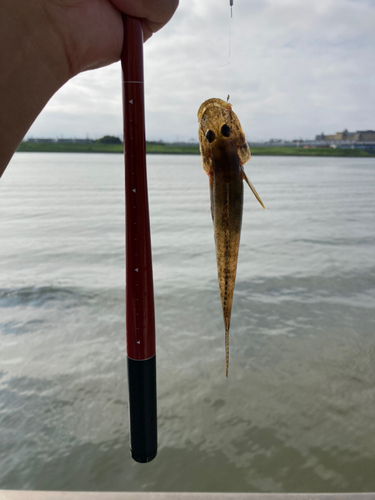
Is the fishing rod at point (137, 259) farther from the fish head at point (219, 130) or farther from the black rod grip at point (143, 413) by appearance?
the fish head at point (219, 130)

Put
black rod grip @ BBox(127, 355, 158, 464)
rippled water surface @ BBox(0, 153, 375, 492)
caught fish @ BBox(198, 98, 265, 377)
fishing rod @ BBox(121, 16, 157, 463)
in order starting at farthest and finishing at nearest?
rippled water surface @ BBox(0, 153, 375, 492) → black rod grip @ BBox(127, 355, 158, 464) → fishing rod @ BBox(121, 16, 157, 463) → caught fish @ BBox(198, 98, 265, 377)

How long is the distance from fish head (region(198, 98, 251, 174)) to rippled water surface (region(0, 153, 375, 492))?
2.75m

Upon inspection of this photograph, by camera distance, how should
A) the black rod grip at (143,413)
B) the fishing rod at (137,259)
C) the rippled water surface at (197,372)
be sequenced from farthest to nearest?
the rippled water surface at (197,372) → the black rod grip at (143,413) → the fishing rod at (137,259)

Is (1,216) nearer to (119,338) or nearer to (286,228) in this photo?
(286,228)

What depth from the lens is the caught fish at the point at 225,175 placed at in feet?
3.06

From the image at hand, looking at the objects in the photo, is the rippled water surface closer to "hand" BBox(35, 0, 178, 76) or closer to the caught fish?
the caught fish

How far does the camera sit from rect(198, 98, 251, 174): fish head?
3.10 ft

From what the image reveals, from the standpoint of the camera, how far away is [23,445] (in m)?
3.28

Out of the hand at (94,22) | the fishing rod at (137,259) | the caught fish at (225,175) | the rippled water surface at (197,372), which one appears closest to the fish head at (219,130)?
the caught fish at (225,175)

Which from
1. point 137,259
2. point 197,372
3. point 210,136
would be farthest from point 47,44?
point 197,372

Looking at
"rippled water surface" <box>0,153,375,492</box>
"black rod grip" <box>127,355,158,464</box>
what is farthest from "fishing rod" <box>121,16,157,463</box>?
"rippled water surface" <box>0,153,375,492</box>

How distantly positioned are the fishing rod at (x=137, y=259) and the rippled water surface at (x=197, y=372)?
1.96 meters

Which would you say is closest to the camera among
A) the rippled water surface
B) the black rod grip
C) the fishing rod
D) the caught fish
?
the caught fish

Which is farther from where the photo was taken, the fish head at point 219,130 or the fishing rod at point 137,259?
the fishing rod at point 137,259
